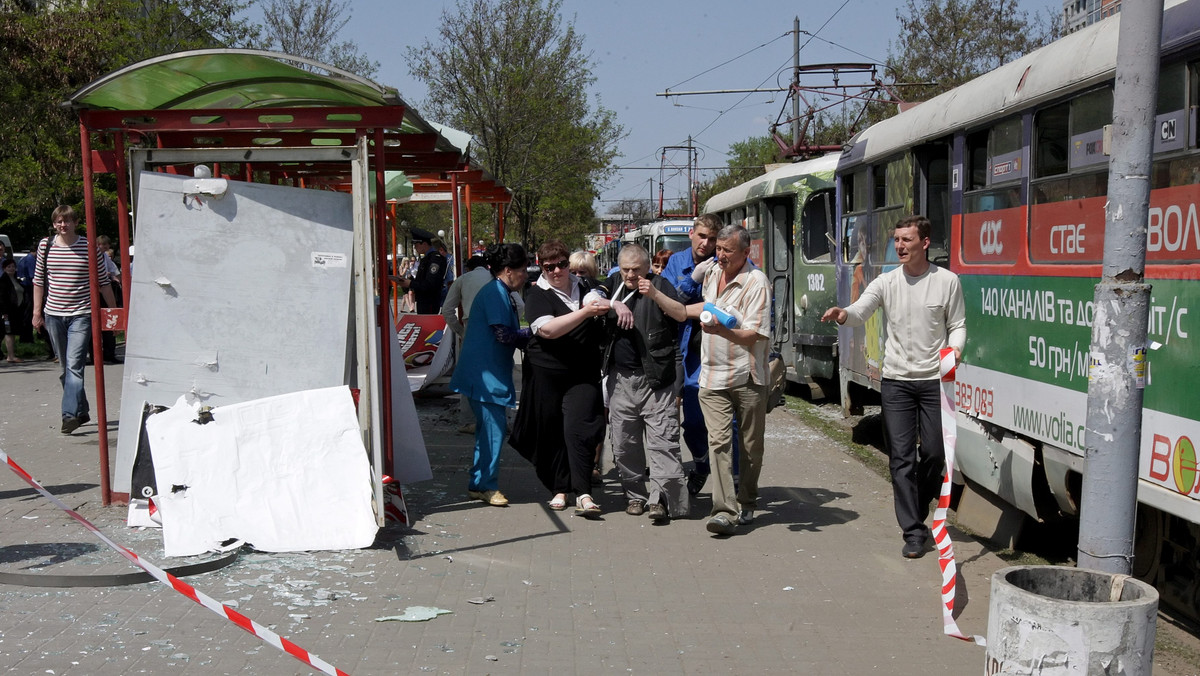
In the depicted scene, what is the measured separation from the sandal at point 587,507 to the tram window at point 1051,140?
3297 millimetres

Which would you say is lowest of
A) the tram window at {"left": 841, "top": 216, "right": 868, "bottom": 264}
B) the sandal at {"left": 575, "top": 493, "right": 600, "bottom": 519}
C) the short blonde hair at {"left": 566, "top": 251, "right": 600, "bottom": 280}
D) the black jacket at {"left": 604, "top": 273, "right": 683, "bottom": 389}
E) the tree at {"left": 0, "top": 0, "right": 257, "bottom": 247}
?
the sandal at {"left": 575, "top": 493, "right": 600, "bottom": 519}

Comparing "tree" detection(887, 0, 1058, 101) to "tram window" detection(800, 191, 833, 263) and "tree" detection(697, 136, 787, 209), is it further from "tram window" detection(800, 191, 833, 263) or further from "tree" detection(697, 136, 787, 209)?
"tree" detection(697, 136, 787, 209)

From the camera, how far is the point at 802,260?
13.9m

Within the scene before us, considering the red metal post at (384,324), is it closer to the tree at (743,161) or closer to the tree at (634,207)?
the tree at (743,161)

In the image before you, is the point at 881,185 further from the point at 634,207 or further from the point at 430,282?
the point at 634,207

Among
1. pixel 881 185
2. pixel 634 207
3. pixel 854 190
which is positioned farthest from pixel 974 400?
pixel 634 207

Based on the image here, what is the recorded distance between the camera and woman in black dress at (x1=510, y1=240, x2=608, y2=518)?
7129mm

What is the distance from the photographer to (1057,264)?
5945 mm

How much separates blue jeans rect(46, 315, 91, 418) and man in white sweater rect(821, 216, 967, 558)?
673 cm

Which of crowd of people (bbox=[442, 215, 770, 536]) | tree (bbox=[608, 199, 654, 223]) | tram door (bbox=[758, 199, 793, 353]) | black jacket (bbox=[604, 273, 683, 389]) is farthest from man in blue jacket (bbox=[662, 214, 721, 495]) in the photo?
tree (bbox=[608, 199, 654, 223])

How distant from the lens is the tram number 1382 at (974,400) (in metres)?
6.89

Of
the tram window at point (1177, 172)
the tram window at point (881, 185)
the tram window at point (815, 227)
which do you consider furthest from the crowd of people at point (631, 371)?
the tram window at point (815, 227)

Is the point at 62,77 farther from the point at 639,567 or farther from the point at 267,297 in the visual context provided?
the point at 639,567

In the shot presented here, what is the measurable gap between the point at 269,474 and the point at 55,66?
17.1 metres
